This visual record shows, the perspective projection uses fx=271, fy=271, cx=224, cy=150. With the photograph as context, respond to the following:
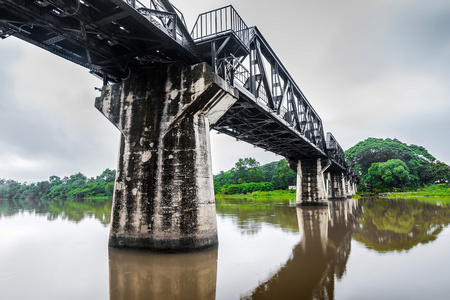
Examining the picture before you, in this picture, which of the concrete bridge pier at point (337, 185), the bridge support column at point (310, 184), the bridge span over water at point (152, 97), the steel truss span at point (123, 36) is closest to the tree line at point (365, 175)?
the concrete bridge pier at point (337, 185)

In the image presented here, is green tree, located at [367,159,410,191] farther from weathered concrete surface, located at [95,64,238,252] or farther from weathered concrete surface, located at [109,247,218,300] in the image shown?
weathered concrete surface, located at [109,247,218,300]

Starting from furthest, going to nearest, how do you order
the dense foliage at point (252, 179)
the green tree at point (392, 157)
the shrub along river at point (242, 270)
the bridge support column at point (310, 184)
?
the dense foliage at point (252, 179)
the green tree at point (392, 157)
the bridge support column at point (310, 184)
the shrub along river at point (242, 270)

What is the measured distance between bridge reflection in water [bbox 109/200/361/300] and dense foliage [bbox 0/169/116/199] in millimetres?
110668

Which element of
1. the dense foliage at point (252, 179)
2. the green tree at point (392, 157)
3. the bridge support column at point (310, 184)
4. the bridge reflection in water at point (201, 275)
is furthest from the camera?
the dense foliage at point (252, 179)

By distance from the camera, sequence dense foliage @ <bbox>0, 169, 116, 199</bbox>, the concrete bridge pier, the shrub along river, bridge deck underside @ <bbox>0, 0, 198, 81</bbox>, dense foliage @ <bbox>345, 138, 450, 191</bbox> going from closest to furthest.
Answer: the shrub along river → bridge deck underside @ <bbox>0, 0, 198, 81</bbox> → the concrete bridge pier → dense foliage @ <bbox>345, 138, 450, 191</bbox> → dense foliage @ <bbox>0, 169, 116, 199</bbox>

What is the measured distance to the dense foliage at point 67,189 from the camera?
378 feet

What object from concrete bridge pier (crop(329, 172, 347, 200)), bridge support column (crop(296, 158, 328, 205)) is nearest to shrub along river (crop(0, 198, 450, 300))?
bridge support column (crop(296, 158, 328, 205))

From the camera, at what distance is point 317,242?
11977 millimetres

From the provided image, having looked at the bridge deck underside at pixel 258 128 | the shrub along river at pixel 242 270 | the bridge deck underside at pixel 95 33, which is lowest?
the shrub along river at pixel 242 270

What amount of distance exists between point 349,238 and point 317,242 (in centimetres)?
199

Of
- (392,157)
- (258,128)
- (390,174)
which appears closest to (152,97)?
(258,128)

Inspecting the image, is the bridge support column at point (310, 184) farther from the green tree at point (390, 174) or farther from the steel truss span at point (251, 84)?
the green tree at point (390, 174)

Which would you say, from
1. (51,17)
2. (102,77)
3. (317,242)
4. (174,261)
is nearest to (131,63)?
(102,77)

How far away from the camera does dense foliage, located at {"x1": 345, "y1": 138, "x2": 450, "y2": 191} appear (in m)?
80.8
